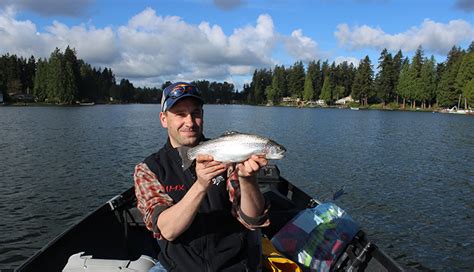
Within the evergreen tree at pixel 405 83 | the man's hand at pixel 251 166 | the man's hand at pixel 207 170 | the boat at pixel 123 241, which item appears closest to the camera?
the man's hand at pixel 207 170

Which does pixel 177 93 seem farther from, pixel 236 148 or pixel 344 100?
pixel 344 100

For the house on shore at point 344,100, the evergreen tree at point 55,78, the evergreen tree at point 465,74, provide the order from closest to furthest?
the evergreen tree at point 465,74 → the evergreen tree at point 55,78 → the house on shore at point 344,100

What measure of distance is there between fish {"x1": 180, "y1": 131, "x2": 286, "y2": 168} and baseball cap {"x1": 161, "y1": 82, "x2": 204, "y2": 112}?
671 millimetres

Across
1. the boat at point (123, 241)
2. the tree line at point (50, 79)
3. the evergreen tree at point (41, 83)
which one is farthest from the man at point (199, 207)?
the evergreen tree at point (41, 83)

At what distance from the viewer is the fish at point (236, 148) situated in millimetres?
3420

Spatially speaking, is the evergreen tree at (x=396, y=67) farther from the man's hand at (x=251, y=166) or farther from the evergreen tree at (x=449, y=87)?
the man's hand at (x=251, y=166)

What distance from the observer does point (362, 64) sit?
136m

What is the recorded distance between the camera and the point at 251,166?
131 inches

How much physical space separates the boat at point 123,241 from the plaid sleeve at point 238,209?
205 centimetres

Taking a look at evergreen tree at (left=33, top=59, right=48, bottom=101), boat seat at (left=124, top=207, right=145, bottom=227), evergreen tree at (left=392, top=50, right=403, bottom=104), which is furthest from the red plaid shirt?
evergreen tree at (left=33, top=59, right=48, bottom=101)

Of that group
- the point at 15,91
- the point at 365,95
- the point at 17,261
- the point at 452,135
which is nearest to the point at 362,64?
the point at 365,95

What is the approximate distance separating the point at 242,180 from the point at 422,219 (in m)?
13.0

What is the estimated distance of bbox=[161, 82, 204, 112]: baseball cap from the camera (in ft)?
13.0

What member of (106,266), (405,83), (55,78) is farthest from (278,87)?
(106,266)
